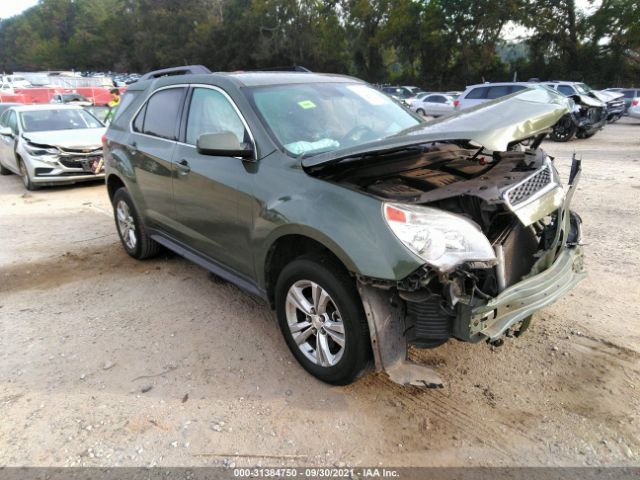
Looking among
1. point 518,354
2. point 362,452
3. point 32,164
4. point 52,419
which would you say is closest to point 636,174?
point 518,354

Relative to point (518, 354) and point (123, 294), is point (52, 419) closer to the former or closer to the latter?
point (123, 294)

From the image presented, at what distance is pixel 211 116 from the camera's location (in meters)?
3.78

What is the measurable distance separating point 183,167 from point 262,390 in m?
1.89

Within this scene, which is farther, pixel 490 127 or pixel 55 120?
pixel 55 120

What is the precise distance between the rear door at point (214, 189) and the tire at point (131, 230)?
1.00 m

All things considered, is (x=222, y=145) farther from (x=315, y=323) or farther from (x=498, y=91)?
(x=498, y=91)

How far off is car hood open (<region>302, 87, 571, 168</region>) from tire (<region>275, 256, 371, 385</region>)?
633 mm

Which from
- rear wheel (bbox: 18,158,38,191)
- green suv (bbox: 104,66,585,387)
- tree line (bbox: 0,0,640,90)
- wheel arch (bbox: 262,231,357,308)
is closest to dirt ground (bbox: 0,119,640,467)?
green suv (bbox: 104,66,585,387)

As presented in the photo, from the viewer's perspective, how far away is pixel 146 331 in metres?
3.84

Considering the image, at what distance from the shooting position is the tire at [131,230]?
16.6 feet

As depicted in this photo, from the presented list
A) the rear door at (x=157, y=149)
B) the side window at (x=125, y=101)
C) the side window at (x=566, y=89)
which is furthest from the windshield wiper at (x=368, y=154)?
the side window at (x=566, y=89)

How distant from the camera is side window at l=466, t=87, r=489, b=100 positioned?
18.3 m

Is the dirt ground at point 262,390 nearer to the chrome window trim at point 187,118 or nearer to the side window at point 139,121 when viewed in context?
the chrome window trim at point 187,118

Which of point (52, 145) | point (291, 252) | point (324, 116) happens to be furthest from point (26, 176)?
point (291, 252)
